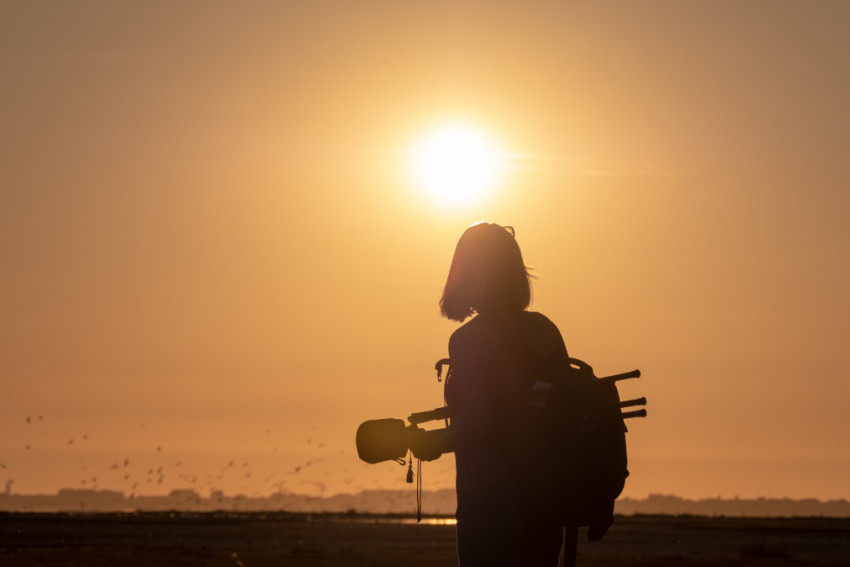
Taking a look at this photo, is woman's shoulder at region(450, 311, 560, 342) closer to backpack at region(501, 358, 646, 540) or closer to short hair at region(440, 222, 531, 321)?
short hair at region(440, 222, 531, 321)

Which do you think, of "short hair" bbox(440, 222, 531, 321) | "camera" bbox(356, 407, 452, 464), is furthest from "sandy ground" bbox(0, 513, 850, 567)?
"short hair" bbox(440, 222, 531, 321)

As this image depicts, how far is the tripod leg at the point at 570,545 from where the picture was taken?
18.3ft

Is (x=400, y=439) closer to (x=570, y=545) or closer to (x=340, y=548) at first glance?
(x=570, y=545)

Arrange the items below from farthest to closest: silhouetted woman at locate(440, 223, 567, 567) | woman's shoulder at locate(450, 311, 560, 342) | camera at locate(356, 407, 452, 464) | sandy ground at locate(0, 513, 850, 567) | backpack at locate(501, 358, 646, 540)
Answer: sandy ground at locate(0, 513, 850, 567), camera at locate(356, 407, 452, 464), woman's shoulder at locate(450, 311, 560, 342), silhouetted woman at locate(440, 223, 567, 567), backpack at locate(501, 358, 646, 540)

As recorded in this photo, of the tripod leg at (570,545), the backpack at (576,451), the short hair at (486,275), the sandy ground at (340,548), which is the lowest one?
the tripod leg at (570,545)

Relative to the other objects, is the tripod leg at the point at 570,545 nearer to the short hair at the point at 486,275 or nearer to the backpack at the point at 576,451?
the backpack at the point at 576,451

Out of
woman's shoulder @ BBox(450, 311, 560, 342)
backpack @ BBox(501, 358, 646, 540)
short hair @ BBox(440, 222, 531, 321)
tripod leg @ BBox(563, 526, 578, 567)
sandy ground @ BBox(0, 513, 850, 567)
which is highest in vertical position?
sandy ground @ BBox(0, 513, 850, 567)

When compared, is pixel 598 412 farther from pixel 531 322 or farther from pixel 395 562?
pixel 395 562

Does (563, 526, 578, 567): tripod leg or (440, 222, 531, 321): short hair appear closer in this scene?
(563, 526, 578, 567): tripod leg

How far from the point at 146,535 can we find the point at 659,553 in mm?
22881

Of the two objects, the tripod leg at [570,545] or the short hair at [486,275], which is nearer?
the tripod leg at [570,545]

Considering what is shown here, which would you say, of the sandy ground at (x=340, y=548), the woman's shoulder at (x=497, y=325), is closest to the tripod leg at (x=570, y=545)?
the woman's shoulder at (x=497, y=325)

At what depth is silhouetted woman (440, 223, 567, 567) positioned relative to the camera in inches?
219

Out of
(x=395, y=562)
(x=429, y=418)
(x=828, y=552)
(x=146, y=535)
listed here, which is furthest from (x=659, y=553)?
(x=429, y=418)
